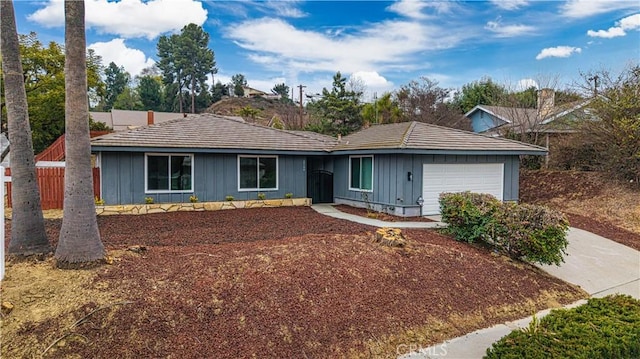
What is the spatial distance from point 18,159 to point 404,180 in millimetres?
9517

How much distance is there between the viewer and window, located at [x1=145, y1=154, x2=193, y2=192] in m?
12.1

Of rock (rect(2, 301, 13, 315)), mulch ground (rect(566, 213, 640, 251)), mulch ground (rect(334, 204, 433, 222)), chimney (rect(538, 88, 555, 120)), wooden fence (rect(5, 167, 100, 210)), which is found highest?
chimney (rect(538, 88, 555, 120))

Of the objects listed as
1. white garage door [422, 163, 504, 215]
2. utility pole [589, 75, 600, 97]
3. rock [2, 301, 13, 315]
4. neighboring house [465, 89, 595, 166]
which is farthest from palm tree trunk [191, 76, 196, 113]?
rock [2, 301, 13, 315]

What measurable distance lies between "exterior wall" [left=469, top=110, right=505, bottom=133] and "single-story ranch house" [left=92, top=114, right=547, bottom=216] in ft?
48.0

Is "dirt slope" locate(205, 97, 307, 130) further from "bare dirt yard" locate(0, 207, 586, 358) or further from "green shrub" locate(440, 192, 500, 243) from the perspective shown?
"bare dirt yard" locate(0, 207, 586, 358)

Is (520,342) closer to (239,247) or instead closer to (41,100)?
(239,247)

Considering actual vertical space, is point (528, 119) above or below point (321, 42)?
below

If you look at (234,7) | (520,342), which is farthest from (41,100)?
(520,342)

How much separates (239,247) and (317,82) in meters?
31.0

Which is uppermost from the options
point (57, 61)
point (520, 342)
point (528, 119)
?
point (57, 61)

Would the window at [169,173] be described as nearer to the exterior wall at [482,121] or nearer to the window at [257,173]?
the window at [257,173]

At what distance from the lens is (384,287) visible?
5.26 metres

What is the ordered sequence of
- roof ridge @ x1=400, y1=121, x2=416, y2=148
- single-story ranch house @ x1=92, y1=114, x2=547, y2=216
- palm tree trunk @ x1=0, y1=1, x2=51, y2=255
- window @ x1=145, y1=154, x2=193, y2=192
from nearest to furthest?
palm tree trunk @ x1=0, y1=1, x2=51, y2=255 < roof ridge @ x1=400, y1=121, x2=416, y2=148 < single-story ranch house @ x1=92, y1=114, x2=547, y2=216 < window @ x1=145, y1=154, x2=193, y2=192

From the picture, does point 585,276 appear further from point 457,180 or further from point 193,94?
point 193,94
